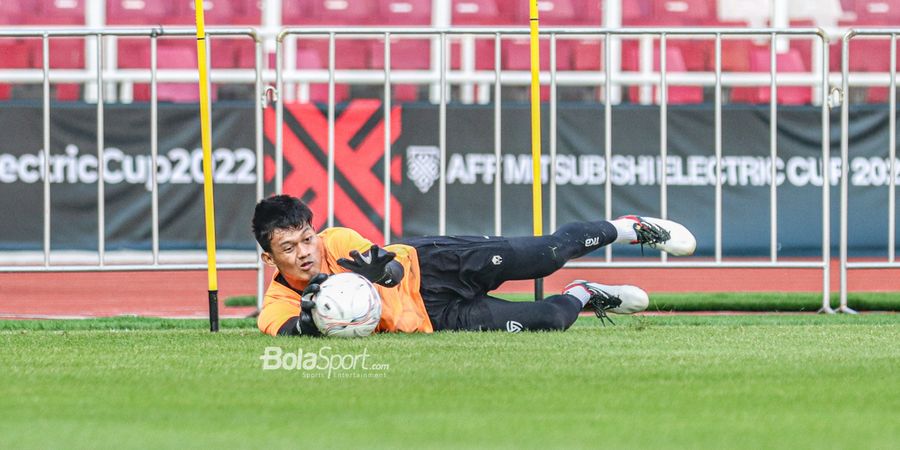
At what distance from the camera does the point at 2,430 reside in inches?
143

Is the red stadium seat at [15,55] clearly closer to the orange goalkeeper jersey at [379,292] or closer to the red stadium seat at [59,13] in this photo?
the red stadium seat at [59,13]

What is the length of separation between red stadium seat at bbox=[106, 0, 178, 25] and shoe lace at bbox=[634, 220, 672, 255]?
9932 millimetres

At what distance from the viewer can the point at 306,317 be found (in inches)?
234

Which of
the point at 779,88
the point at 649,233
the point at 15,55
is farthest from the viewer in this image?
the point at 779,88

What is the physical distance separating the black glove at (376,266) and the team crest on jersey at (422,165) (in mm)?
3298

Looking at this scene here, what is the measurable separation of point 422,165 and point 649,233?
2.62m

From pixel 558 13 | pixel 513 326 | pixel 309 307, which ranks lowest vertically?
pixel 513 326

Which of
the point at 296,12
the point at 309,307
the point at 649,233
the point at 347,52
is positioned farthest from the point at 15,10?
the point at 309,307

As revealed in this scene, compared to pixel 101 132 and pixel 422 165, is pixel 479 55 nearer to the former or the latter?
pixel 422 165

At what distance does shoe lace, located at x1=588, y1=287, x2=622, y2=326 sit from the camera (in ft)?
22.8

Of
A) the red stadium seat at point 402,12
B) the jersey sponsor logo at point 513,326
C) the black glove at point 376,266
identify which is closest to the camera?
the black glove at point 376,266

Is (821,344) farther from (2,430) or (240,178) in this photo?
(240,178)

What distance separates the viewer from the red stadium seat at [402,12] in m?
16.1

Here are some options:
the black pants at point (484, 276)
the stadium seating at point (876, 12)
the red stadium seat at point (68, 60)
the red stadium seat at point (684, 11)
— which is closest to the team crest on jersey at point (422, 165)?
the black pants at point (484, 276)
